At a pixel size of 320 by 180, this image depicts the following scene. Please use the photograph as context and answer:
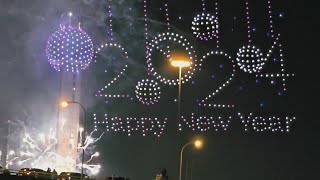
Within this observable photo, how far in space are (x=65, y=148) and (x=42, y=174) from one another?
21.8 meters

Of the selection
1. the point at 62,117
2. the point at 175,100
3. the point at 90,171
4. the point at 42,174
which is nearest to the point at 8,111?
the point at 62,117

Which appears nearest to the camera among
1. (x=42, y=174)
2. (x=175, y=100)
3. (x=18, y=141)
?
(x=42, y=174)

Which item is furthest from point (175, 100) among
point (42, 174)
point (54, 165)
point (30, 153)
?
point (30, 153)

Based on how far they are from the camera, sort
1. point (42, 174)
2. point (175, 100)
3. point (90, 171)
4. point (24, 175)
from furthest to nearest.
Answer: point (90, 171), point (175, 100), point (42, 174), point (24, 175)

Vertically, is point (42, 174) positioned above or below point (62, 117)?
below

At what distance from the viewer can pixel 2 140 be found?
69.2 meters

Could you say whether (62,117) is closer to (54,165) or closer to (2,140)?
(54,165)

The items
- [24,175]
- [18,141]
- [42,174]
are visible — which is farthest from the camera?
[18,141]

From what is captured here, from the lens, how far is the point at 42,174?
35.7 meters

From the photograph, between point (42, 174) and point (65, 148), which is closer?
point (42, 174)

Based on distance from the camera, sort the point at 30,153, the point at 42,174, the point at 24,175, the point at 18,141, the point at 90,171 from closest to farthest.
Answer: the point at 24,175, the point at 42,174, the point at 90,171, the point at 30,153, the point at 18,141

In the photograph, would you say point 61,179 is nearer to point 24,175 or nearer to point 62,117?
point 24,175

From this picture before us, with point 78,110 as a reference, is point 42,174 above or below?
below

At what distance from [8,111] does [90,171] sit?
1187cm
